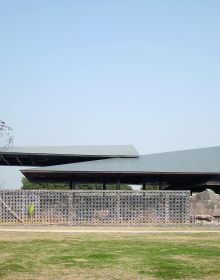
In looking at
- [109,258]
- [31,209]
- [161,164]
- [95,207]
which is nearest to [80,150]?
[161,164]

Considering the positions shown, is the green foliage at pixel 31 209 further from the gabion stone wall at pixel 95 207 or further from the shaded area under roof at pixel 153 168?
the shaded area under roof at pixel 153 168

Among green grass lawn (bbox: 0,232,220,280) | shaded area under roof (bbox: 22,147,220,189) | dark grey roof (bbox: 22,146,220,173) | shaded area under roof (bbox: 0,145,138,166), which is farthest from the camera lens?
shaded area under roof (bbox: 0,145,138,166)

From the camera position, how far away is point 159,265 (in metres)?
8.62

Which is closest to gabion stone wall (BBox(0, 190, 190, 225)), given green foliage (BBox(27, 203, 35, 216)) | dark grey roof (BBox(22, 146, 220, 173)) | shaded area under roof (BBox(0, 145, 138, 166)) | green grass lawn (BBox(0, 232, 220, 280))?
green foliage (BBox(27, 203, 35, 216))

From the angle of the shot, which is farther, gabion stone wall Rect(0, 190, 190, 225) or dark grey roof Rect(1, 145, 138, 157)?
dark grey roof Rect(1, 145, 138, 157)

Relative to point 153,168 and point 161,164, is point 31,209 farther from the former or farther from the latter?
point 161,164

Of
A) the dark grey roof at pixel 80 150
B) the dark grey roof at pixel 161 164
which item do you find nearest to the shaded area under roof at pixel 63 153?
the dark grey roof at pixel 80 150

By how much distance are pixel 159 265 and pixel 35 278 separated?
2497 millimetres

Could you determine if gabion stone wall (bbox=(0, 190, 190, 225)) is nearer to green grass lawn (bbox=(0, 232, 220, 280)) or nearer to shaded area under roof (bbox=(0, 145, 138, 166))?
shaded area under roof (bbox=(0, 145, 138, 166))

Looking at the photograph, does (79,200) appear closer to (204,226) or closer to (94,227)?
(94,227)

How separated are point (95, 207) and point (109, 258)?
10980 millimetres

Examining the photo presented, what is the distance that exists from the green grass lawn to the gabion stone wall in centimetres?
685

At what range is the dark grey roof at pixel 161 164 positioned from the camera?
21578 mm

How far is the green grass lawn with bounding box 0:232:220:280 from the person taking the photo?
7828 mm
